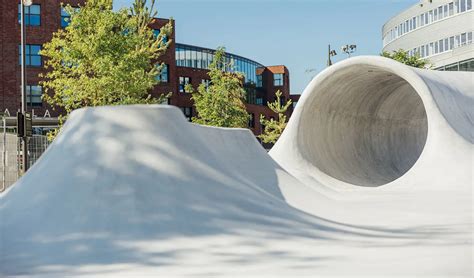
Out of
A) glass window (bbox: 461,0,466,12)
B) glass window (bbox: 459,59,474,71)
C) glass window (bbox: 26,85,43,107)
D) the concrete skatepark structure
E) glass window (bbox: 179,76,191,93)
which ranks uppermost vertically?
glass window (bbox: 461,0,466,12)

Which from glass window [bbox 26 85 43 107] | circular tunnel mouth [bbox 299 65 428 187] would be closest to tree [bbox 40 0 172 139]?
circular tunnel mouth [bbox 299 65 428 187]

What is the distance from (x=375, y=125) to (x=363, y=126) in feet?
2.86

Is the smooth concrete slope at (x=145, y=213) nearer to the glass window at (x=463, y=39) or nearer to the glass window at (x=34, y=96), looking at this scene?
the glass window at (x=34, y=96)

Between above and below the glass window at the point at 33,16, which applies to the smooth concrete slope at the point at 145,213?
below

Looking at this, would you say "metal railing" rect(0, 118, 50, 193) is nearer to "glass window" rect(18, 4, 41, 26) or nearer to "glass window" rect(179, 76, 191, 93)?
"glass window" rect(18, 4, 41, 26)

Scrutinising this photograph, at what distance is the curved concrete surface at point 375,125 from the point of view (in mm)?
16141

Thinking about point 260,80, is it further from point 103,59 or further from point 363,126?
point 363,126

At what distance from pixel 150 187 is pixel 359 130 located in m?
15.9

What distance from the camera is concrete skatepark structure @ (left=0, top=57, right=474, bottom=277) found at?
7066 millimetres

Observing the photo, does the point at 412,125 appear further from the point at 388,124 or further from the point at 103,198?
the point at 103,198

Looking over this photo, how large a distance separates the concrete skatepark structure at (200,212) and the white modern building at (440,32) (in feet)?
146

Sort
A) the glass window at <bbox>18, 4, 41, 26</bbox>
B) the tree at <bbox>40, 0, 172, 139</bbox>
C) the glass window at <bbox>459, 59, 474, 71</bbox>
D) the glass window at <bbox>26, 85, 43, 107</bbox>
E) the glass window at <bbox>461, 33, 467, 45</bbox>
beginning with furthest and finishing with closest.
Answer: the glass window at <bbox>461, 33, 467, 45</bbox>, the glass window at <bbox>459, 59, 474, 71</bbox>, the glass window at <bbox>18, 4, 41, 26</bbox>, the glass window at <bbox>26, 85, 43, 107</bbox>, the tree at <bbox>40, 0, 172, 139</bbox>

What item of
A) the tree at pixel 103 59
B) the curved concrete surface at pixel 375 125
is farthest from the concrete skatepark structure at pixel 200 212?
the tree at pixel 103 59

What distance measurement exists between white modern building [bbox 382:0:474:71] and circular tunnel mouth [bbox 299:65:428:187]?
30316mm
